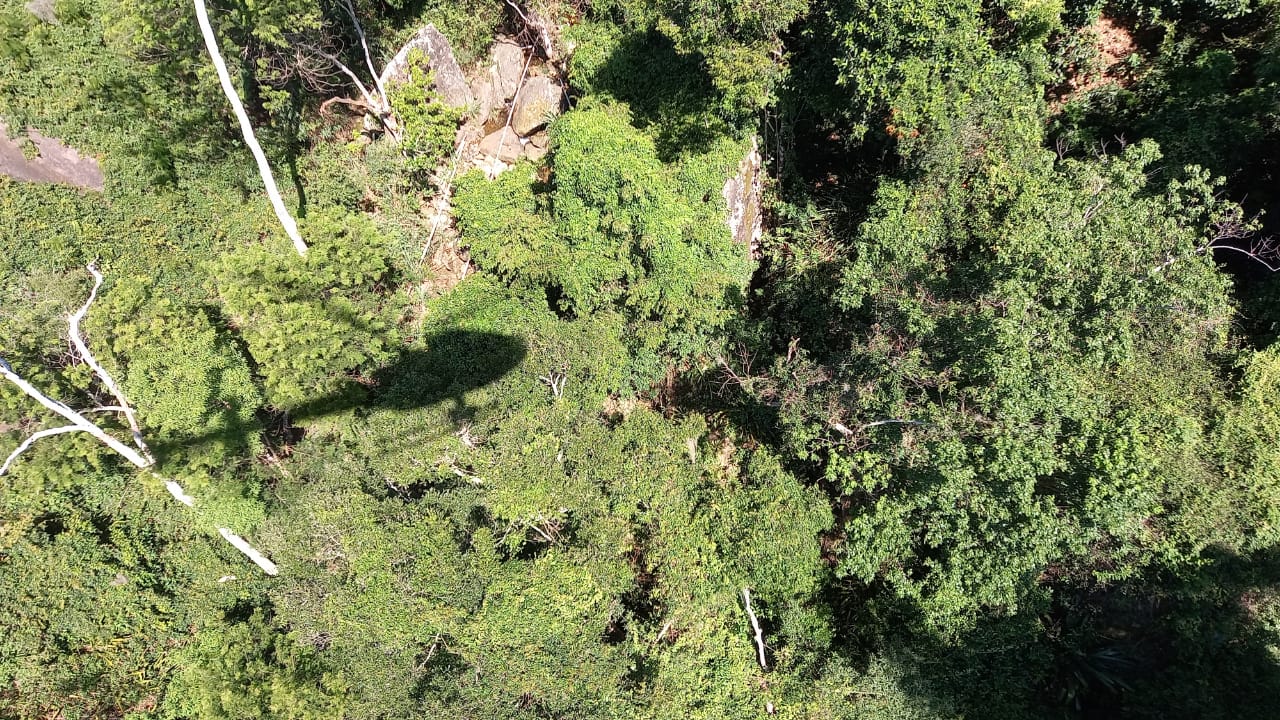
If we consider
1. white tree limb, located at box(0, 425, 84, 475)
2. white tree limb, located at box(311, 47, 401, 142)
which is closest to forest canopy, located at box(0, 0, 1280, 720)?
white tree limb, located at box(311, 47, 401, 142)

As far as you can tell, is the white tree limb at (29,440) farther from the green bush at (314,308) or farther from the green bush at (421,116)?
the green bush at (421,116)

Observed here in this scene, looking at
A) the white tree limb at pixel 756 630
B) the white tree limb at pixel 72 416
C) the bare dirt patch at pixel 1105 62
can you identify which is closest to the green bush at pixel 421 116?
the white tree limb at pixel 72 416

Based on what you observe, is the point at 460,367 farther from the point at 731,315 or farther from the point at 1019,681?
the point at 1019,681

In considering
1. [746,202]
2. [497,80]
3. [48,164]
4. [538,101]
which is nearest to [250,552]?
[48,164]

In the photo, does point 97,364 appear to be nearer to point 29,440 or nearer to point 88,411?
point 88,411

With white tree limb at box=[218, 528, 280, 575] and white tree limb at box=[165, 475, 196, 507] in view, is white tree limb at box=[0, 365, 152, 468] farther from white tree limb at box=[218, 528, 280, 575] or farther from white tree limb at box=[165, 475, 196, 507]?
white tree limb at box=[218, 528, 280, 575]

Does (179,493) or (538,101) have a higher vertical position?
(538,101)
